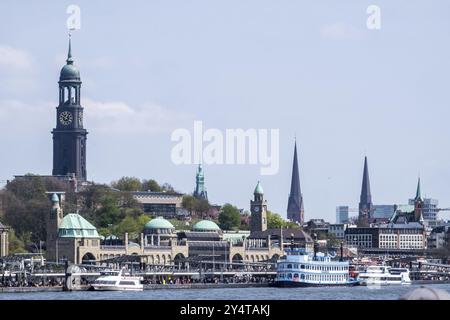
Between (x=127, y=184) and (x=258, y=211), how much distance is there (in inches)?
403

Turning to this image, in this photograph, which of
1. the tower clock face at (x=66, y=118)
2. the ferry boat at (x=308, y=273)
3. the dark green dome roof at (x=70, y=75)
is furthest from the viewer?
the tower clock face at (x=66, y=118)

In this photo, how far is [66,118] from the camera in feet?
251

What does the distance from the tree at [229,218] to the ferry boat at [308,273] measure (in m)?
39.4

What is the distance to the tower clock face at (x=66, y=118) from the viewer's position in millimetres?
75812

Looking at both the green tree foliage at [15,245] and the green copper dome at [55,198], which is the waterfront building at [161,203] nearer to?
the green tree foliage at [15,245]

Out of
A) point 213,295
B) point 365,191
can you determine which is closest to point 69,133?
point 365,191

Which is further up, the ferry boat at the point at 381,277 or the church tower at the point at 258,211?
the church tower at the point at 258,211

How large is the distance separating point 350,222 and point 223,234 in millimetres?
33632

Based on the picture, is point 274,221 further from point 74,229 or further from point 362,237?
point 74,229

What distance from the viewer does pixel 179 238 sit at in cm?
8062

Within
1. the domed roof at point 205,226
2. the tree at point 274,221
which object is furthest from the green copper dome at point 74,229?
the tree at point 274,221

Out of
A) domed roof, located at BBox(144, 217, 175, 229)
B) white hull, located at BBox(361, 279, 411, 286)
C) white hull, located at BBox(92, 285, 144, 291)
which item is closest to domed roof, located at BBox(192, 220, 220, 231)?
domed roof, located at BBox(144, 217, 175, 229)

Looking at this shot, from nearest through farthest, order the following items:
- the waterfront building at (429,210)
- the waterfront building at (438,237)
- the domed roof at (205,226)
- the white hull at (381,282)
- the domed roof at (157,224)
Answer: the white hull at (381,282) → the domed roof at (157,224) → the domed roof at (205,226) → the waterfront building at (438,237) → the waterfront building at (429,210)

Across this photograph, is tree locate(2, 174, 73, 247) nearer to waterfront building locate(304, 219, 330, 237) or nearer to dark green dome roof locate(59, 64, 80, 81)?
dark green dome roof locate(59, 64, 80, 81)
